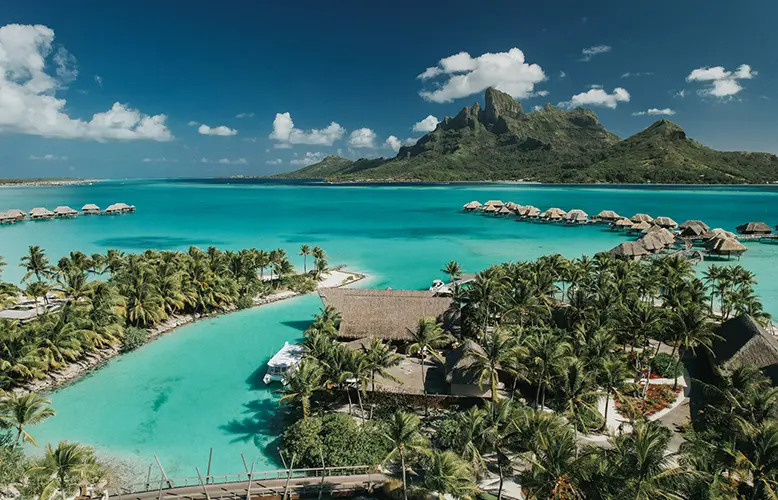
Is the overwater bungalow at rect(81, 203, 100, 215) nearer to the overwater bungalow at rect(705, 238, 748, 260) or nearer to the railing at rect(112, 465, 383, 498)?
the railing at rect(112, 465, 383, 498)

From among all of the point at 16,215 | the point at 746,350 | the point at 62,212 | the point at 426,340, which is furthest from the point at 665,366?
the point at 62,212

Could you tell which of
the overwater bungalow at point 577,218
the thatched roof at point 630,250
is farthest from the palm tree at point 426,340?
the overwater bungalow at point 577,218

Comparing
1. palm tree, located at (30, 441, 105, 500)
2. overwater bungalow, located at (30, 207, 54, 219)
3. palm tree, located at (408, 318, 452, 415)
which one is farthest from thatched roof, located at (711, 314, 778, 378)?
overwater bungalow, located at (30, 207, 54, 219)

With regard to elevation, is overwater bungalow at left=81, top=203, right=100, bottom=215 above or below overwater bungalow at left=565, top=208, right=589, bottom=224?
above

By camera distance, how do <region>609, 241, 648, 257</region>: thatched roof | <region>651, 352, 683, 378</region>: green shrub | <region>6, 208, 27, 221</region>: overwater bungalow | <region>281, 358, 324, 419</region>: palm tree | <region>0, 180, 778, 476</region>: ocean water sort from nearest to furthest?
<region>281, 358, 324, 419</region>: palm tree → <region>0, 180, 778, 476</region>: ocean water → <region>651, 352, 683, 378</region>: green shrub → <region>609, 241, 648, 257</region>: thatched roof → <region>6, 208, 27, 221</region>: overwater bungalow

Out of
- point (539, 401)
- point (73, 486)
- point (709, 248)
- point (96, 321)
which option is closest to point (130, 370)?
point (96, 321)

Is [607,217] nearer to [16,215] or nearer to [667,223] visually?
[667,223]

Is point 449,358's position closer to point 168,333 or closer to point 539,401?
point 539,401
